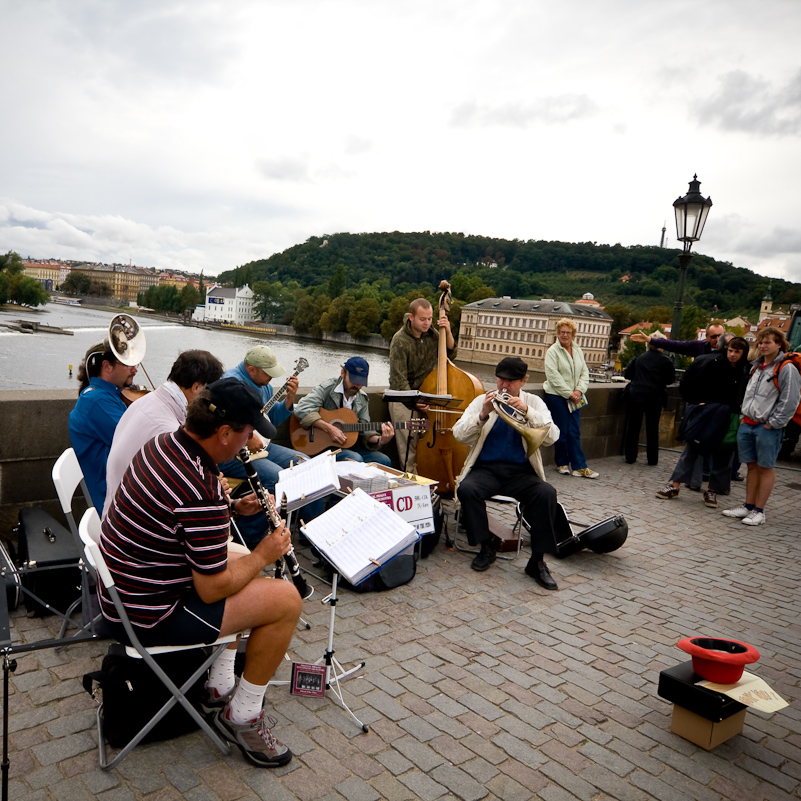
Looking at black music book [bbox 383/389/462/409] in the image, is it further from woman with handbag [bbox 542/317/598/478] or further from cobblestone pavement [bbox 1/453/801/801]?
woman with handbag [bbox 542/317/598/478]

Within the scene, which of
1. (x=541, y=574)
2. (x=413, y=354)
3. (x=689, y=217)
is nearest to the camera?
(x=541, y=574)

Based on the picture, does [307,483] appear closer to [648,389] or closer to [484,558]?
[484,558]

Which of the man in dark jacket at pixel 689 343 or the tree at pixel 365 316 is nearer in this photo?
the man in dark jacket at pixel 689 343

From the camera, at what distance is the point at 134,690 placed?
8.91 feet

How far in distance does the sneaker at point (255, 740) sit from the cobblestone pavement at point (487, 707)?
5cm

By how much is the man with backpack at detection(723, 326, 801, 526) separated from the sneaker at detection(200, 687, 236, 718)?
616 cm

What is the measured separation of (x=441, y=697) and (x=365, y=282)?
8741cm

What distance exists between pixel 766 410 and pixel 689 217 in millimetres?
4513

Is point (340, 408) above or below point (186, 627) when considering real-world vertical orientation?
above

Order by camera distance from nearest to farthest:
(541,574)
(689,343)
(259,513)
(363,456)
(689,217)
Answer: (259,513) < (541,574) < (363,456) < (689,343) < (689,217)

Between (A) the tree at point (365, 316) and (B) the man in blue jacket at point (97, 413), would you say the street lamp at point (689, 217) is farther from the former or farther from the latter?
(A) the tree at point (365, 316)

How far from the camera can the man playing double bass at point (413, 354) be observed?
667cm

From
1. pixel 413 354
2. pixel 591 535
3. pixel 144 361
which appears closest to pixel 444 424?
pixel 413 354

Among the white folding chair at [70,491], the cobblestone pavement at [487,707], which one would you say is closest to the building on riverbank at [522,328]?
the cobblestone pavement at [487,707]
